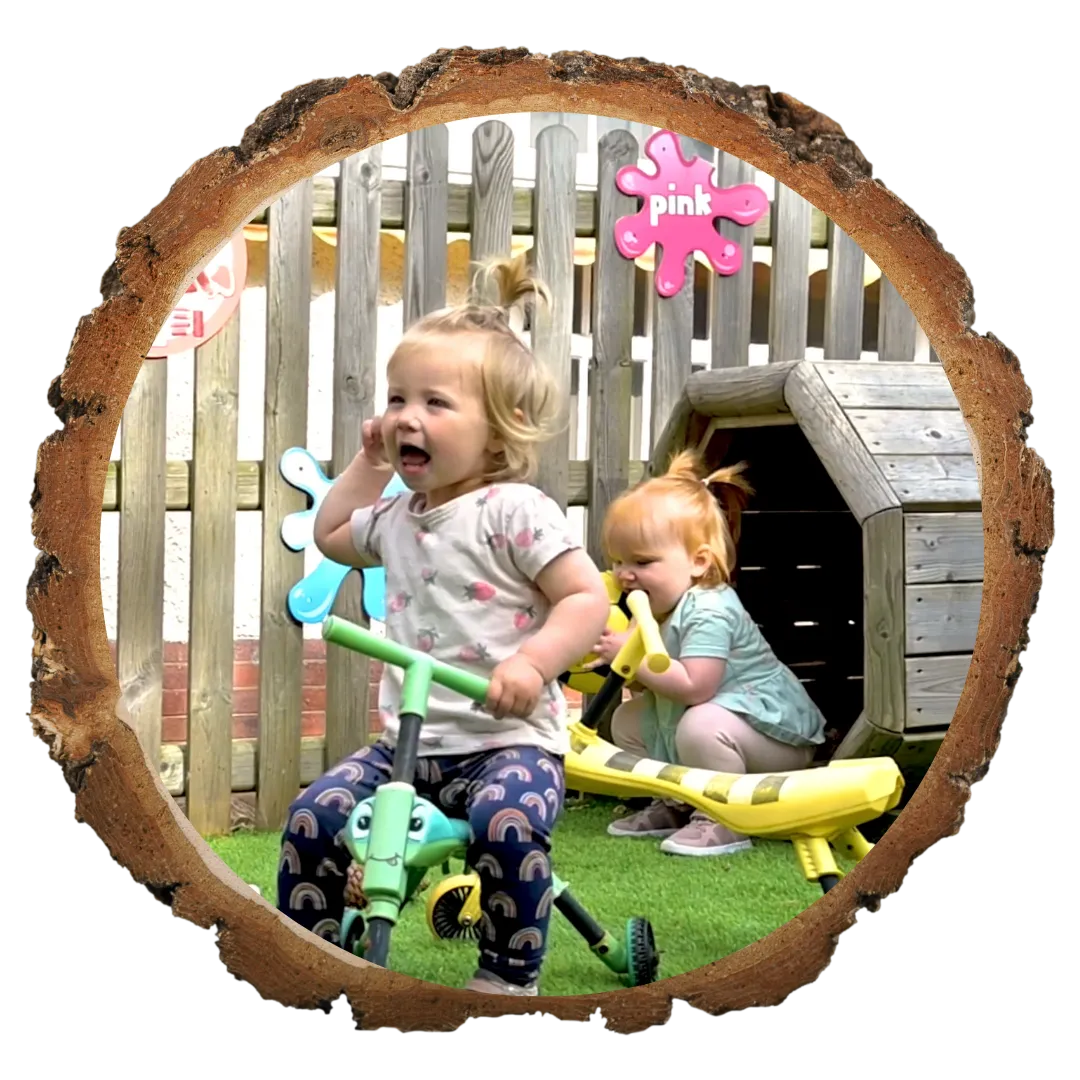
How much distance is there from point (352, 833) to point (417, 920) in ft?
1.58

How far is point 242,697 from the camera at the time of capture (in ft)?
9.45

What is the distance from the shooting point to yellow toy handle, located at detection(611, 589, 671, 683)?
2102 mm

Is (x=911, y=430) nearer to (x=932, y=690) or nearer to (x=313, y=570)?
(x=932, y=690)

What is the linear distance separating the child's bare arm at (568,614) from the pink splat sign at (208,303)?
91cm

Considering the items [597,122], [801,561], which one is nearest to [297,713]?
[801,561]

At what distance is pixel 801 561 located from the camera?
2.73m

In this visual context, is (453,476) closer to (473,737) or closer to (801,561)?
(473,737)

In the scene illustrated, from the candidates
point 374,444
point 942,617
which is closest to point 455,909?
point 374,444

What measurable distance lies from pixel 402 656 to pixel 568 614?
189 mm

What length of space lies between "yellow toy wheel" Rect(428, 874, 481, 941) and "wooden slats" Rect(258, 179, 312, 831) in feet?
2.24

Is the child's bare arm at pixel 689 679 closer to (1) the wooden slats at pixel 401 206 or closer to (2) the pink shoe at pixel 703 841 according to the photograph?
(2) the pink shoe at pixel 703 841

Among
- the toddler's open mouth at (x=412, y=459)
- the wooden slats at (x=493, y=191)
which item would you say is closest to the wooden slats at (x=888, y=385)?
the wooden slats at (x=493, y=191)

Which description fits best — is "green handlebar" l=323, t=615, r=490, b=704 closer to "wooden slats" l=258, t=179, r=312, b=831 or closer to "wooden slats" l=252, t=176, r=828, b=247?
"wooden slats" l=258, t=179, r=312, b=831

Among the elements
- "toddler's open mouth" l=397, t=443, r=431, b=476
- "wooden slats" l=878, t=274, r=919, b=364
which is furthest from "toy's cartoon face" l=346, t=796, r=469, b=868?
"wooden slats" l=878, t=274, r=919, b=364
